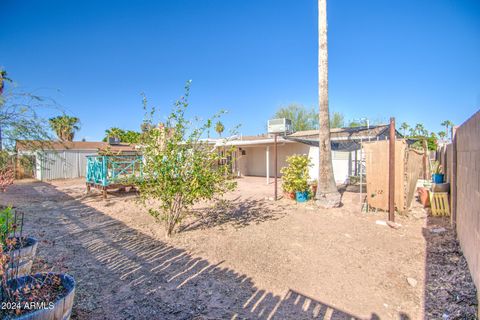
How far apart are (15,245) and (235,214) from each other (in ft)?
15.6

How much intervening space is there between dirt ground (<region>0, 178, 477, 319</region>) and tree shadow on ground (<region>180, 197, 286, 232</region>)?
7 centimetres

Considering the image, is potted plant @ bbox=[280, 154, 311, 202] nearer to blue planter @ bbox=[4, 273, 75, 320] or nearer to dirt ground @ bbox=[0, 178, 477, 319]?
dirt ground @ bbox=[0, 178, 477, 319]

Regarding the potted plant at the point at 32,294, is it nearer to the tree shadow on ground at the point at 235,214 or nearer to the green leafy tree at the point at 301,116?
the tree shadow on ground at the point at 235,214

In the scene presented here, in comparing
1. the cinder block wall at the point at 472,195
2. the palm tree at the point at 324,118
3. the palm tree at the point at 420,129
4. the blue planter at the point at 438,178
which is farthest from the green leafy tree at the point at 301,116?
the cinder block wall at the point at 472,195

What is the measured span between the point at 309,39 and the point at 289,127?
4138 millimetres

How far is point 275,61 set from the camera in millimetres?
15617

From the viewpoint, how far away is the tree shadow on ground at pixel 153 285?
267cm

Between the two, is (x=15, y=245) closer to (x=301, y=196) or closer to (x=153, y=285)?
(x=153, y=285)

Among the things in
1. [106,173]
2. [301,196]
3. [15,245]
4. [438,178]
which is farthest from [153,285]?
[438,178]

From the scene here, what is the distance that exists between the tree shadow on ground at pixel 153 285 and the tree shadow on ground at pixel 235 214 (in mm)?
1372

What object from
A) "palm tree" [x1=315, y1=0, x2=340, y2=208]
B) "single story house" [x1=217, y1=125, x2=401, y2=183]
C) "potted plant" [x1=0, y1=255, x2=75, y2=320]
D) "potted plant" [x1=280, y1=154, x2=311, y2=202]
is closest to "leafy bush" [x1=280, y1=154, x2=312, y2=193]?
"potted plant" [x1=280, y1=154, x2=311, y2=202]

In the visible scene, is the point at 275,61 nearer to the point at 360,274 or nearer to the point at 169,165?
the point at 169,165

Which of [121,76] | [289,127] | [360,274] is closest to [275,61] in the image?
[289,127]

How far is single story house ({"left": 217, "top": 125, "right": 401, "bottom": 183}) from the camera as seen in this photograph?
9.73 metres
